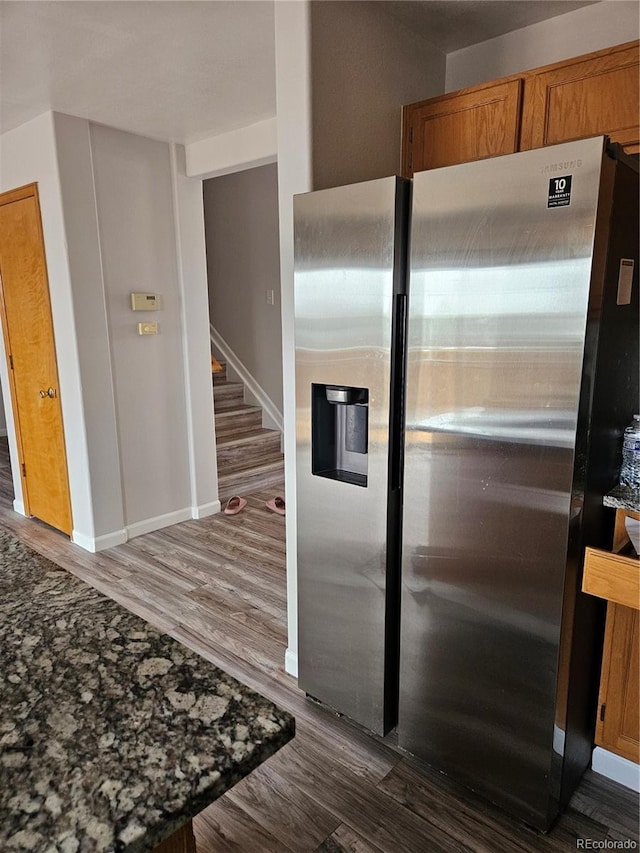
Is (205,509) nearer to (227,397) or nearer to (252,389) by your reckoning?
(227,397)

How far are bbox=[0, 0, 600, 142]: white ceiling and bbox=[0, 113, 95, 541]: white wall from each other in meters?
0.23

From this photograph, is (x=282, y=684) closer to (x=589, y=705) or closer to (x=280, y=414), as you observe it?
(x=589, y=705)

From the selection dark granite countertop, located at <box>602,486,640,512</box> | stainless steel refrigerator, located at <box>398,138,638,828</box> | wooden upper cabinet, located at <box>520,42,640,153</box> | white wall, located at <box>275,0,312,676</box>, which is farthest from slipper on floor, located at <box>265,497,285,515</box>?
wooden upper cabinet, located at <box>520,42,640,153</box>

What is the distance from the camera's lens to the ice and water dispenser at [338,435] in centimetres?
189

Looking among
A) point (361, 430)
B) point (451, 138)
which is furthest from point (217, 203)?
point (361, 430)

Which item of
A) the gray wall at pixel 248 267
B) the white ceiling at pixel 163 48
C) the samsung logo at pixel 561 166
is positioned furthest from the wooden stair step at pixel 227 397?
the samsung logo at pixel 561 166

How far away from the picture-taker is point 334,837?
5.41ft

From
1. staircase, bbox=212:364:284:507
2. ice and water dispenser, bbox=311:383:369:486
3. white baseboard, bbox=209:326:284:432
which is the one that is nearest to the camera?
ice and water dispenser, bbox=311:383:369:486

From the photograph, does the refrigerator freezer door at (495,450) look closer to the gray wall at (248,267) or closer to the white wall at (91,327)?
the white wall at (91,327)

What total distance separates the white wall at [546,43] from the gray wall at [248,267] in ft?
10.4

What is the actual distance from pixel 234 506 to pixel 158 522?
594 mm

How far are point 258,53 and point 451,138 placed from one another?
0.91 metres

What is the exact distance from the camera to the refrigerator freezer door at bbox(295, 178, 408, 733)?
1.71m

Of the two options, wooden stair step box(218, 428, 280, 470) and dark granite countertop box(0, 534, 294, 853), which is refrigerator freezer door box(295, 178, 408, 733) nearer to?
dark granite countertop box(0, 534, 294, 853)
